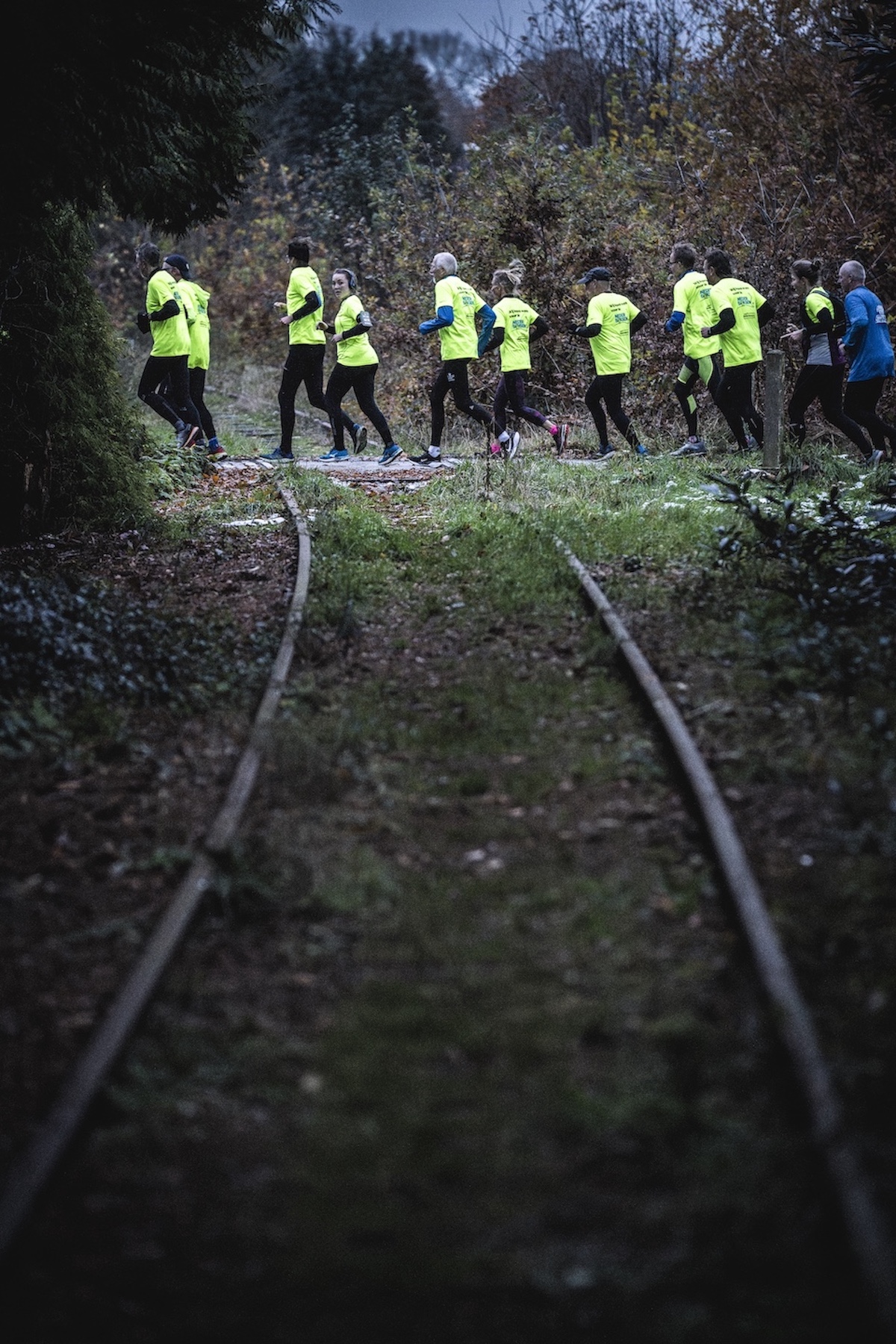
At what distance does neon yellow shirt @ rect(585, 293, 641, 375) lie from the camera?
1461cm

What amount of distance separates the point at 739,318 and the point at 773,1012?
1176 centimetres

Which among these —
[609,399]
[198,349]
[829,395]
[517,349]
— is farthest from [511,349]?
[198,349]

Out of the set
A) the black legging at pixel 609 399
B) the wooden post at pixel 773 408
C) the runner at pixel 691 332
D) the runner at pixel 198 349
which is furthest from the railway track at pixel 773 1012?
the runner at pixel 198 349

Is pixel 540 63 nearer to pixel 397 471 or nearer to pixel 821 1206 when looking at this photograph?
pixel 397 471

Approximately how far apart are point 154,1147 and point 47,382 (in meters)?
8.63

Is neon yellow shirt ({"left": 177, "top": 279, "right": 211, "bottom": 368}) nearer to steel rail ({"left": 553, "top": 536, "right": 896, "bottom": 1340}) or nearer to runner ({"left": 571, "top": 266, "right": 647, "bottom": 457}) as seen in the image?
runner ({"left": 571, "top": 266, "right": 647, "bottom": 457})

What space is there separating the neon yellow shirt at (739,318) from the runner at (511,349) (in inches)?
81.0

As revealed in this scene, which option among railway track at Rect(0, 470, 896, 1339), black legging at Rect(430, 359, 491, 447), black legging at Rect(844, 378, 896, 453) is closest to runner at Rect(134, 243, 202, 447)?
black legging at Rect(430, 359, 491, 447)

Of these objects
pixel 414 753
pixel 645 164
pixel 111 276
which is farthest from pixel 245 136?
pixel 111 276

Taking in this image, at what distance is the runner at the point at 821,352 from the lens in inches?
504

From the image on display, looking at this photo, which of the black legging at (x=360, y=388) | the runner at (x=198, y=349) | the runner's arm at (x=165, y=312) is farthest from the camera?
the black legging at (x=360, y=388)

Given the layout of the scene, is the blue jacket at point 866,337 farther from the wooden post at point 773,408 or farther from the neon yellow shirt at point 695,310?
the neon yellow shirt at point 695,310

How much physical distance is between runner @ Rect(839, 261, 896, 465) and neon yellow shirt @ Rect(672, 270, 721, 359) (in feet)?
6.06

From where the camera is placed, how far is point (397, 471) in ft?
48.2
